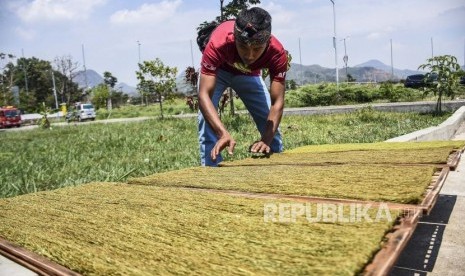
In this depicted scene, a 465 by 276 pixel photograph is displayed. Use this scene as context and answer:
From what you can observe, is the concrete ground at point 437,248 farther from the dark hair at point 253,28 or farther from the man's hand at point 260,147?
the dark hair at point 253,28

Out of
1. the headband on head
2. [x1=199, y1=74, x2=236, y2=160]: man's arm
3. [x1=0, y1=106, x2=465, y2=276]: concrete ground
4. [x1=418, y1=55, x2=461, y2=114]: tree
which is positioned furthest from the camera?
[x1=418, y1=55, x2=461, y2=114]: tree

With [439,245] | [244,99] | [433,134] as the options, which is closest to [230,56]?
[244,99]

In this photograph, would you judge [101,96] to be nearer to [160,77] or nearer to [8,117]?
[8,117]

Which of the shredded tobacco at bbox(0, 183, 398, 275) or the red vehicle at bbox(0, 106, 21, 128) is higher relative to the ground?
the red vehicle at bbox(0, 106, 21, 128)

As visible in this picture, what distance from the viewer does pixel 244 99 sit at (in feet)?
12.3

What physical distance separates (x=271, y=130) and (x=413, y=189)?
1.57 meters

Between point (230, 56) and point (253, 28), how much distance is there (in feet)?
1.86

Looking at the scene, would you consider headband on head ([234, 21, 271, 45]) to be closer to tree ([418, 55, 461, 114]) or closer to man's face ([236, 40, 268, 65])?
man's face ([236, 40, 268, 65])

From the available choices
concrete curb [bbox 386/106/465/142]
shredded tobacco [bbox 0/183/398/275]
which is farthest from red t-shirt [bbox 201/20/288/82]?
concrete curb [bbox 386/106/465/142]

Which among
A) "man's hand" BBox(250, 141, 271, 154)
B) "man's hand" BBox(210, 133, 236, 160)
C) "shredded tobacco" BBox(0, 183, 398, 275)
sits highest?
"man's hand" BBox(210, 133, 236, 160)

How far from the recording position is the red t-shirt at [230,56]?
117 inches

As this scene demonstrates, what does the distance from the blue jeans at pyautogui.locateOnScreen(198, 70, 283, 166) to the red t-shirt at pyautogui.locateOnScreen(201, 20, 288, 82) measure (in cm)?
36

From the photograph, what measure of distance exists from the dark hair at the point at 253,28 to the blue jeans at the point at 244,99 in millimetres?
920

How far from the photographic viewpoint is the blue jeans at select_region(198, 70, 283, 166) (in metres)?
3.54
